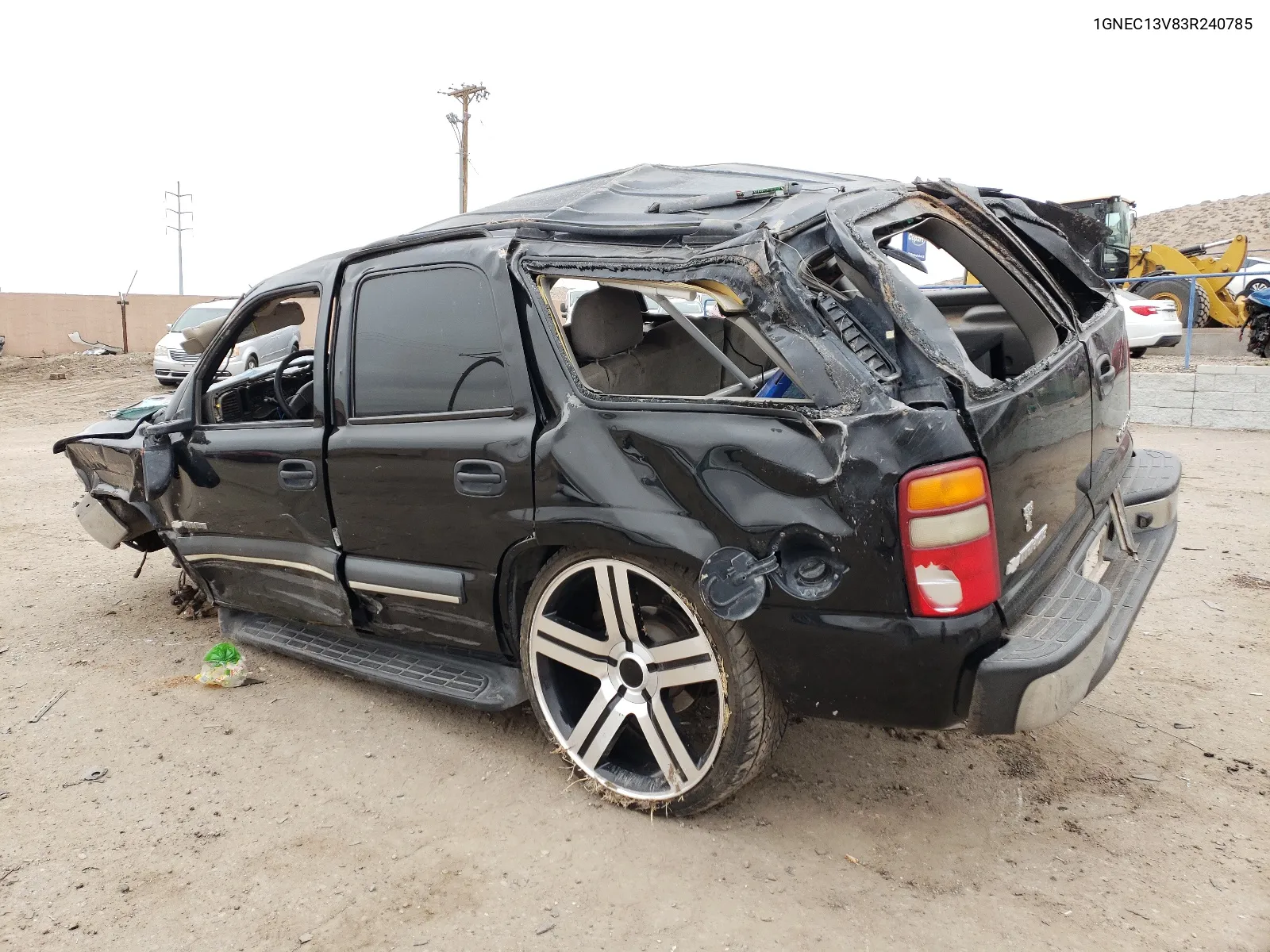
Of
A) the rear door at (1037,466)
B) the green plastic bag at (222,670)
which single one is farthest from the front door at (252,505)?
the rear door at (1037,466)

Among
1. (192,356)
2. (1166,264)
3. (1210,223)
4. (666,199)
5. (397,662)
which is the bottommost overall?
(397,662)

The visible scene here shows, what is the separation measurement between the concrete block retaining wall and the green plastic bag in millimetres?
8816

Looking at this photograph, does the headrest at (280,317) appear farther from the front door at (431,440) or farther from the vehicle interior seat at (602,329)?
the vehicle interior seat at (602,329)

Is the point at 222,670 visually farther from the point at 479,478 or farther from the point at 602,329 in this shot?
the point at 602,329

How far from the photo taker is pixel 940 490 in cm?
221

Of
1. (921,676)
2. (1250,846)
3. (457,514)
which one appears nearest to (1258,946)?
(1250,846)

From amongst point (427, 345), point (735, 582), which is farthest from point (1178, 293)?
point (735, 582)

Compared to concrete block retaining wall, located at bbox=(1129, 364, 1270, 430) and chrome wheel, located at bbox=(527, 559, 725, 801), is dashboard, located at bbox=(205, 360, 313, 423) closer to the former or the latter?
chrome wheel, located at bbox=(527, 559, 725, 801)

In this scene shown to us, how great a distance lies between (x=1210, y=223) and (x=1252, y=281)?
117 feet

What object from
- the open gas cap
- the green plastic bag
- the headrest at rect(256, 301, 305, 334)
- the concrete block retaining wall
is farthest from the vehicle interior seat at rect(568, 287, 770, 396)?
the concrete block retaining wall

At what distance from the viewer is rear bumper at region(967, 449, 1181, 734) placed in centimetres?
224

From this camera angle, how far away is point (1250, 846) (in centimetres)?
250

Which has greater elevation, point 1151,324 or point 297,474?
point 1151,324

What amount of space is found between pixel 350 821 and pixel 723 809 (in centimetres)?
116
